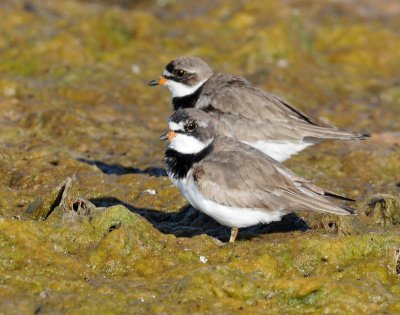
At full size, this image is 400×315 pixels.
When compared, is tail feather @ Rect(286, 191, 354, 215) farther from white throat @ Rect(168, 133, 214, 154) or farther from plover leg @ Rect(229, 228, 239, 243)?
white throat @ Rect(168, 133, 214, 154)

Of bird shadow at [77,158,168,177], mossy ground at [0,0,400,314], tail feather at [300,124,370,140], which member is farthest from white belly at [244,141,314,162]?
bird shadow at [77,158,168,177]

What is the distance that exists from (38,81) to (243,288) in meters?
10.1

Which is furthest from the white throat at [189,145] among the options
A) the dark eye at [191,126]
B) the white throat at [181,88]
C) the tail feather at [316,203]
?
the white throat at [181,88]

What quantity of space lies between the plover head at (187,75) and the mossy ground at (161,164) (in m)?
1.29

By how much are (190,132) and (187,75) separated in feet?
9.82

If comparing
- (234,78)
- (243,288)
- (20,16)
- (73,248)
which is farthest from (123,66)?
(243,288)

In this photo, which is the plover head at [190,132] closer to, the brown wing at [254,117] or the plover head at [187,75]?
the brown wing at [254,117]

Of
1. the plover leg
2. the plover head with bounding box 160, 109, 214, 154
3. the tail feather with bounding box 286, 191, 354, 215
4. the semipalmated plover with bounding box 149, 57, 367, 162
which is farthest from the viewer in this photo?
the semipalmated plover with bounding box 149, 57, 367, 162

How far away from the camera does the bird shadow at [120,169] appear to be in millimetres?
13000

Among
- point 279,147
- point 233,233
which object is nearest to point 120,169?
point 279,147

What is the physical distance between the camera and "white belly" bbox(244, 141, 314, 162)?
41.5 ft

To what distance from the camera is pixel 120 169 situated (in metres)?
13.2

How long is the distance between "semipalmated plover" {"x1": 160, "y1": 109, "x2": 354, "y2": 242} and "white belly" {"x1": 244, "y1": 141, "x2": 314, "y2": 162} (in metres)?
1.98

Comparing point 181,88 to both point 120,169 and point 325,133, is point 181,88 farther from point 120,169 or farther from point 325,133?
point 325,133
